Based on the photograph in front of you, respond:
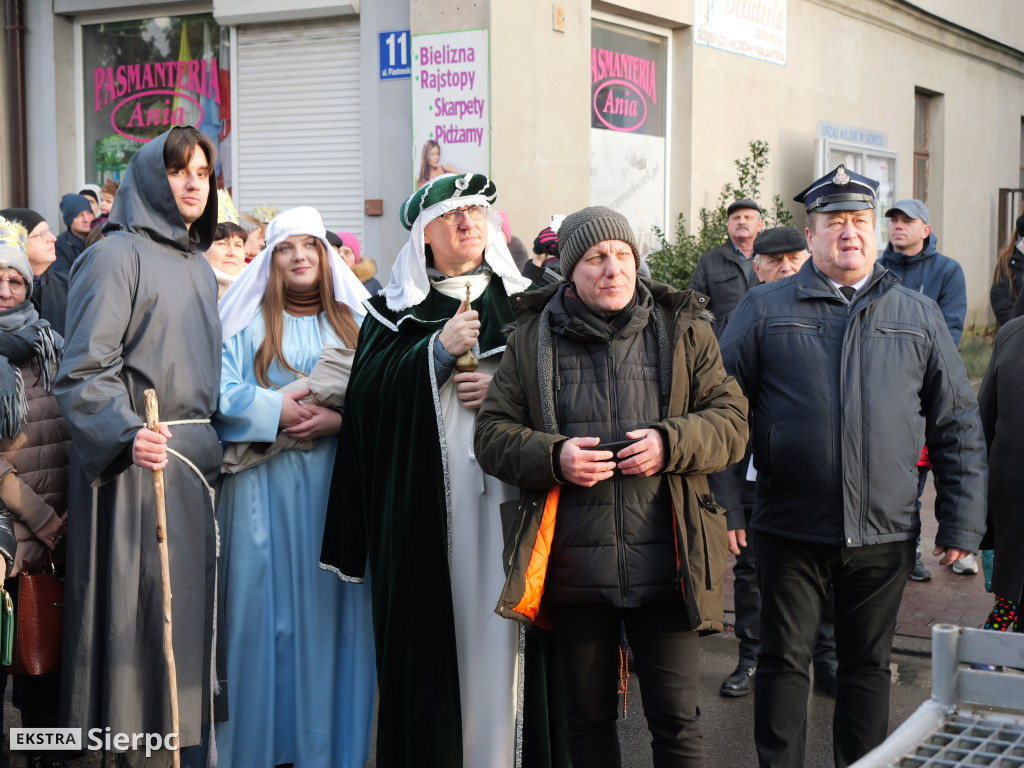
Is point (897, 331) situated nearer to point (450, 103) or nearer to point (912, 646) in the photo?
point (912, 646)

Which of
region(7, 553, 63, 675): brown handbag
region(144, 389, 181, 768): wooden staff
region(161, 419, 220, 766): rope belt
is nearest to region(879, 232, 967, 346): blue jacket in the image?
region(161, 419, 220, 766): rope belt

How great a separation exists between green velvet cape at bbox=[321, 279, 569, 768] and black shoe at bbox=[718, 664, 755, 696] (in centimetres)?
155

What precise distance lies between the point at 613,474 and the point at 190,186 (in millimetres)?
1909

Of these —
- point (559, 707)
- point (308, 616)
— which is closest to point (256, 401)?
point (308, 616)

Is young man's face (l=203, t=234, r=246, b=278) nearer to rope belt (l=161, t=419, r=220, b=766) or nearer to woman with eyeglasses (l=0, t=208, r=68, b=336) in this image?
woman with eyeglasses (l=0, t=208, r=68, b=336)

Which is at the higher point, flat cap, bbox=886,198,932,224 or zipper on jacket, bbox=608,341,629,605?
flat cap, bbox=886,198,932,224

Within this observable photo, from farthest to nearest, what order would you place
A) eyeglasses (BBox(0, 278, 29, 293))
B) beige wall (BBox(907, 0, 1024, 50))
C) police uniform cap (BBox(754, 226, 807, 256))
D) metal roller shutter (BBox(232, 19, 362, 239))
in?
beige wall (BBox(907, 0, 1024, 50)), metal roller shutter (BBox(232, 19, 362, 239)), police uniform cap (BBox(754, 226, 807, 256)), eyeglasses (BBox(0, 278, 29, 293))

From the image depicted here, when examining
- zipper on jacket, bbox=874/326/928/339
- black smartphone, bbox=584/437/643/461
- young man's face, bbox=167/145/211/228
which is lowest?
black smartphone, bbox=584/437/643/461

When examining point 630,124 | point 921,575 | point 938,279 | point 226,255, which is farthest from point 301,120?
point 921,575

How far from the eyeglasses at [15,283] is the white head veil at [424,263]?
1399 millimetres

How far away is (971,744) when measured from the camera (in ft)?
5.81

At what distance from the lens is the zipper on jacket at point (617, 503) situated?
330cm

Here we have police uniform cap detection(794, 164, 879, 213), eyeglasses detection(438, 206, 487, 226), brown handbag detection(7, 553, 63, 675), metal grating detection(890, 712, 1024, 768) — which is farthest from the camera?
eyeglasses detection(438, 206, 487, 226)

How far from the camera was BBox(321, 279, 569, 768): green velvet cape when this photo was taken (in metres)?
3.90
